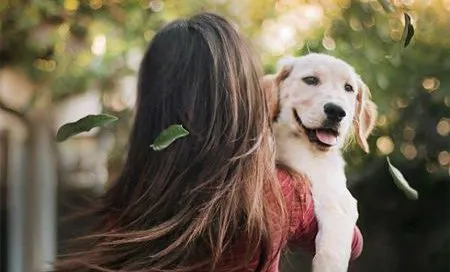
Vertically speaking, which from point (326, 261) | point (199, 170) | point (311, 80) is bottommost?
point (326, 261)

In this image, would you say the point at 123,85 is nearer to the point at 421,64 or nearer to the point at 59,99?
the point at 59,99

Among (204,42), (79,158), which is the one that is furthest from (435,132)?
(79,158)

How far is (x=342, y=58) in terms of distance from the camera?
4.10ft

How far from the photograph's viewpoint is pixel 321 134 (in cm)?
115

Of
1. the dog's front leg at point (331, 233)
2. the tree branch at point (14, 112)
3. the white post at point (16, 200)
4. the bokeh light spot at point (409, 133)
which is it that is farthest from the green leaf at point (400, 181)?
the white post at point (16, 200)

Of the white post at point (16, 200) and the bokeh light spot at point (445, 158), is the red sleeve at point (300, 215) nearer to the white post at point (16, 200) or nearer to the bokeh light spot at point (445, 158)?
the bokeh light spot at point (445, 158)

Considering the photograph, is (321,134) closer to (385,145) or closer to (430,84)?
(385,145)

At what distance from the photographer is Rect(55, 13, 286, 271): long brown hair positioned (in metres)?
1.12

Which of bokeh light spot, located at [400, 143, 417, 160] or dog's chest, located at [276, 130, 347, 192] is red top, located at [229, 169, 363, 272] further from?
bokeh light spot, located at [400, 143, 417, 160]

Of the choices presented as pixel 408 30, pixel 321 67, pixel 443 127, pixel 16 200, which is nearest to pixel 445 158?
pixel 443 127

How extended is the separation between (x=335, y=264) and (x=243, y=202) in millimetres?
135

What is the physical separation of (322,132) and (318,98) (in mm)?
42

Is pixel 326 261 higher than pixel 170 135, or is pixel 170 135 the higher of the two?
pixel 170 135

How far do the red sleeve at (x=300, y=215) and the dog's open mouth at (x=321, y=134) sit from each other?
54 mm
